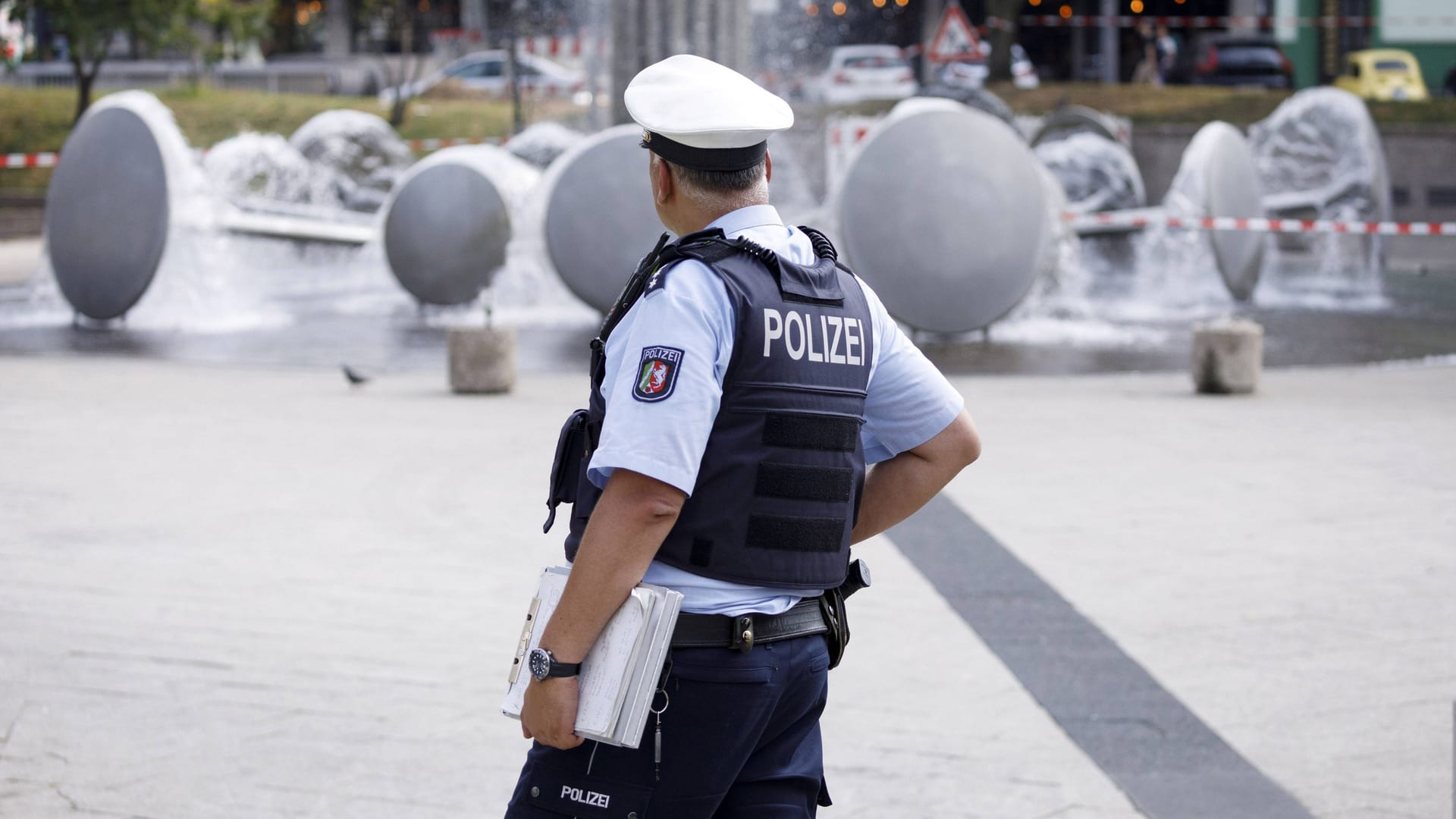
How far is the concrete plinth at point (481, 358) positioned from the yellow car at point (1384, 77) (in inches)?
936

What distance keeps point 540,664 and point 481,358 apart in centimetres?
759

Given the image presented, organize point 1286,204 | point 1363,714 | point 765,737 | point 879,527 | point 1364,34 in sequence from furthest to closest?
point 1364,34 < point 1286,204 < point 1363,714 < point 879,527 < point 765,737

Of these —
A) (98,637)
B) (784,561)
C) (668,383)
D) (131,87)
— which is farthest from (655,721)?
(131,87)

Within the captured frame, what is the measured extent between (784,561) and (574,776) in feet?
1.37

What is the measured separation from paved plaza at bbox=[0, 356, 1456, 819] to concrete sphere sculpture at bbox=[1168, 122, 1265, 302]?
5.32 metres

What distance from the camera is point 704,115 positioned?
2303 mm

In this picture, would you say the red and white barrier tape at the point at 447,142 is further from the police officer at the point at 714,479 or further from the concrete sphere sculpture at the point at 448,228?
the police officer at the point at 714,479

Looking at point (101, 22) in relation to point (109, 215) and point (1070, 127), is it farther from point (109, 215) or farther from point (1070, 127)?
point (109, 215)

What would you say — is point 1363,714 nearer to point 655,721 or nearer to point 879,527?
point 879,527

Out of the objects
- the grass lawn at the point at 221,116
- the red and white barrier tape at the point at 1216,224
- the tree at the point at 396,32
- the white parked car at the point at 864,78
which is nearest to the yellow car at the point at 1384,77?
the white parked car at the point at 864,78

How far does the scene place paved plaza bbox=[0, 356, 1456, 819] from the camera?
398 cm

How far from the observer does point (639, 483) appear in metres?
2.22

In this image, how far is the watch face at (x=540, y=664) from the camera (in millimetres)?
2271

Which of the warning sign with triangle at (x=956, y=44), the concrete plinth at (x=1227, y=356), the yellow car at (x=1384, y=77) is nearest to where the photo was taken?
the concrete plinth at (x=1227, y=356)
